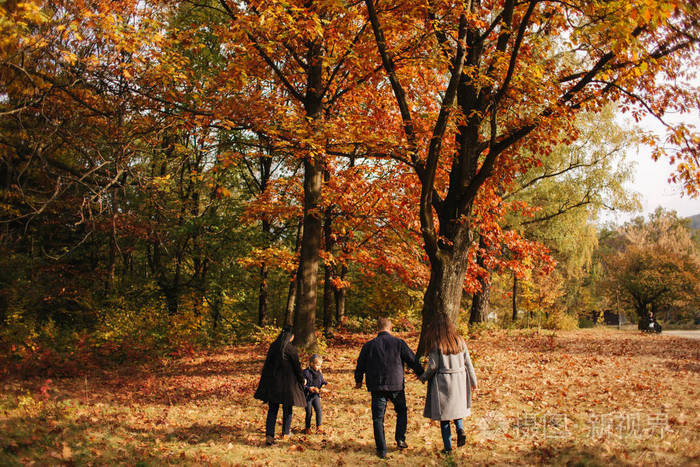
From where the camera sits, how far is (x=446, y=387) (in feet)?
19.2

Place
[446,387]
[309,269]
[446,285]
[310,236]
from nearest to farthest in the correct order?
1. [446,387]
2. [446,285]
3. [309,269]
4. [310,236]

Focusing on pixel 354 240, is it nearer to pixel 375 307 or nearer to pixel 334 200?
pixel 334 200

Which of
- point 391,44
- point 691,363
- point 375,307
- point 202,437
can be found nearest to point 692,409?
point 691,363

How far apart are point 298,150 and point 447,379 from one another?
21.8 ft

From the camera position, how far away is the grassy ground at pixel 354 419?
5844mm

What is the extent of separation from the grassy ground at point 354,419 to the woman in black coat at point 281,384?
1.27ft

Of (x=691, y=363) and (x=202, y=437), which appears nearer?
(x=202, y=437)

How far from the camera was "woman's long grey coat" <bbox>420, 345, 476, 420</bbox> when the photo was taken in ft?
19.1

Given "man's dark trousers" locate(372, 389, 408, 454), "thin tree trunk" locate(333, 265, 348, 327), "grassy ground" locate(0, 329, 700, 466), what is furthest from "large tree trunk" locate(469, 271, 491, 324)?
"man's dark trousers" locate(372, 389, 408, 454)

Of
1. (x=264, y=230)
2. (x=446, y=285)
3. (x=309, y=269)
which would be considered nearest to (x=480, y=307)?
(x=264, y=230)

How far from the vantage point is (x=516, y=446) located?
20.6 feet

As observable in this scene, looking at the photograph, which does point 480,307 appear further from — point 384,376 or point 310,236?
point 384,376

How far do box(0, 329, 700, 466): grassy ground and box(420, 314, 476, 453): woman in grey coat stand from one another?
58 cm

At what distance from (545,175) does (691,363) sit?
34.9 feet
